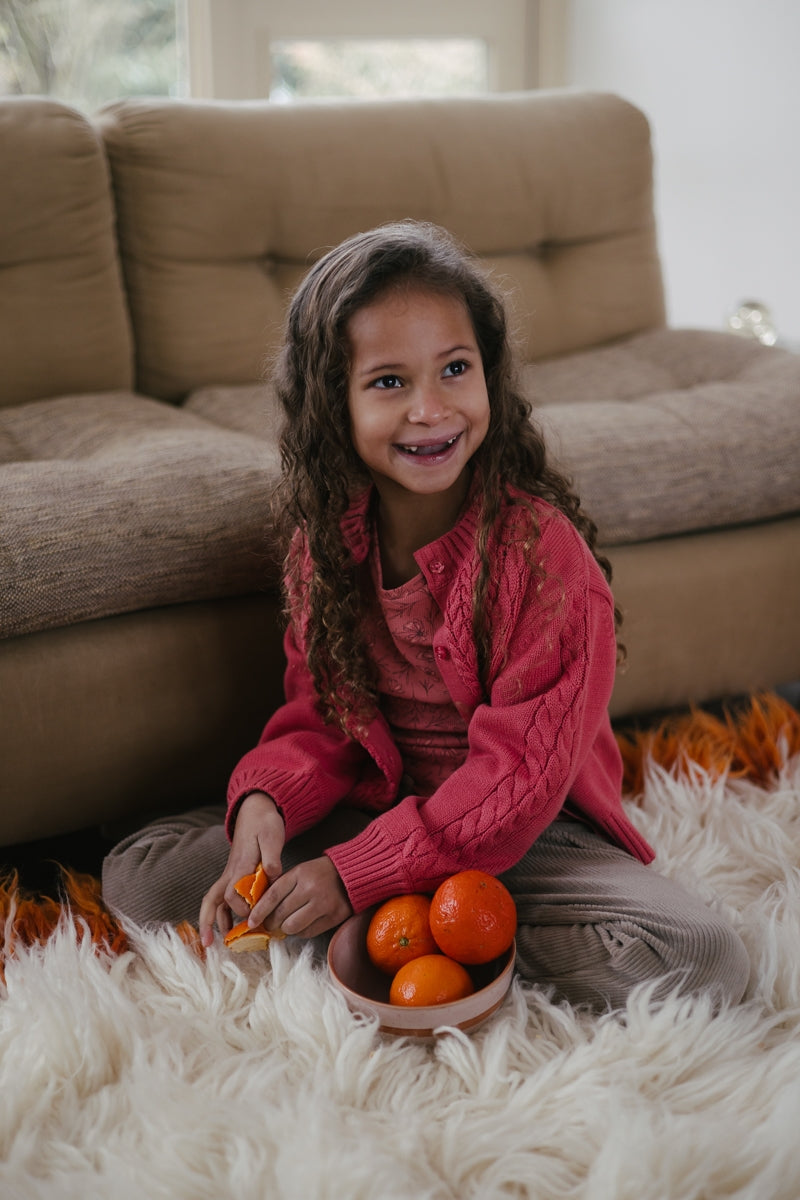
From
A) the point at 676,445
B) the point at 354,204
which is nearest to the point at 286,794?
the point at 676,445

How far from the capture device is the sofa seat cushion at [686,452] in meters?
→ 1.38

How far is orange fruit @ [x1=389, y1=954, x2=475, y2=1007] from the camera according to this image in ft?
2.83

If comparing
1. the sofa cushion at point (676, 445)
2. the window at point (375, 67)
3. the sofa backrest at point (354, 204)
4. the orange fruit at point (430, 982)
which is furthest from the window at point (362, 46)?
the orange fruit at point (430, 982)

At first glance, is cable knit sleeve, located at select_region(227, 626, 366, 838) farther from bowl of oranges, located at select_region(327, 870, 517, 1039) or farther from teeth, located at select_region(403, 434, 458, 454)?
teeth, located at select_region(403, 434, 458, 454)

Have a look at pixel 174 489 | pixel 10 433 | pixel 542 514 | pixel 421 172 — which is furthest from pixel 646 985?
pixel 421 172

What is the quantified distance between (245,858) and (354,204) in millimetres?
1254

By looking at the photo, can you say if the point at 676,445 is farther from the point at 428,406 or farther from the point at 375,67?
the point at 375,67

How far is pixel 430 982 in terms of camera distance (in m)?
0.86

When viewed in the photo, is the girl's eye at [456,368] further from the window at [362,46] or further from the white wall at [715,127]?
the window at [362,46]

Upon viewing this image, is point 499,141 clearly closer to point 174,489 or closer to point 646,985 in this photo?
point 174,489

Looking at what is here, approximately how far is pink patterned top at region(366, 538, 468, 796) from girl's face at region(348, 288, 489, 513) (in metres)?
Result: 0.13

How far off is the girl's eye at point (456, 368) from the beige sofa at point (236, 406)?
228mm

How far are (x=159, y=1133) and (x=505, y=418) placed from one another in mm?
665

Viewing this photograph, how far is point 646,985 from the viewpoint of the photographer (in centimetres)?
89
